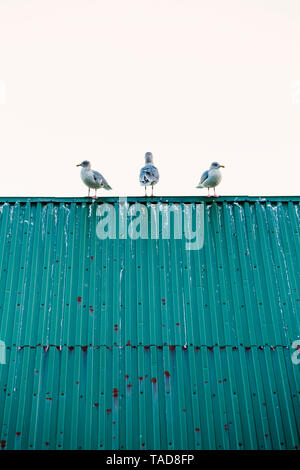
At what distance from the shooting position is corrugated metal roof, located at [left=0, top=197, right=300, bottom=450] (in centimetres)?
465

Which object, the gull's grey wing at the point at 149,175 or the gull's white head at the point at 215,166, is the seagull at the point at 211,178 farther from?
the gull's grey wing at the point at 149,175

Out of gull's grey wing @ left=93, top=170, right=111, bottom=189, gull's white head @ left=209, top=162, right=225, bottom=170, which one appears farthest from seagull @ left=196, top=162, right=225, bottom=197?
gull's grey wing @ left=93, top=170, right=111, bottom=189

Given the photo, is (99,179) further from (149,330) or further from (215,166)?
(149,330)

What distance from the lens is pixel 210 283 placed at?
5738mm

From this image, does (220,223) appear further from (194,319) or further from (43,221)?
(43,221)

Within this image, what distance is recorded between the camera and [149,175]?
740 centimetres

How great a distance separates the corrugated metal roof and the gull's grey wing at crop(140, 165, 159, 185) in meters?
0.85

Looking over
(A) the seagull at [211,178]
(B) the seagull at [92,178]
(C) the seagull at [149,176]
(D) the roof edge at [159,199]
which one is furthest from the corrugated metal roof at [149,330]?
(C) the seagull at [149,176]

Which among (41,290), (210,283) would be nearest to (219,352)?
(210,283)

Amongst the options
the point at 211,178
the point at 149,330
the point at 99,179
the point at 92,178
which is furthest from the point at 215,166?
the point at 149,330

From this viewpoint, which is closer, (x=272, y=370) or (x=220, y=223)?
(x=272, y=370)

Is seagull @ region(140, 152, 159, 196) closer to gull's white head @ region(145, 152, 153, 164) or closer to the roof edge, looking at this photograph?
the roof edge

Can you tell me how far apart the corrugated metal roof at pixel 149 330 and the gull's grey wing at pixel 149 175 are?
85 centimetres
